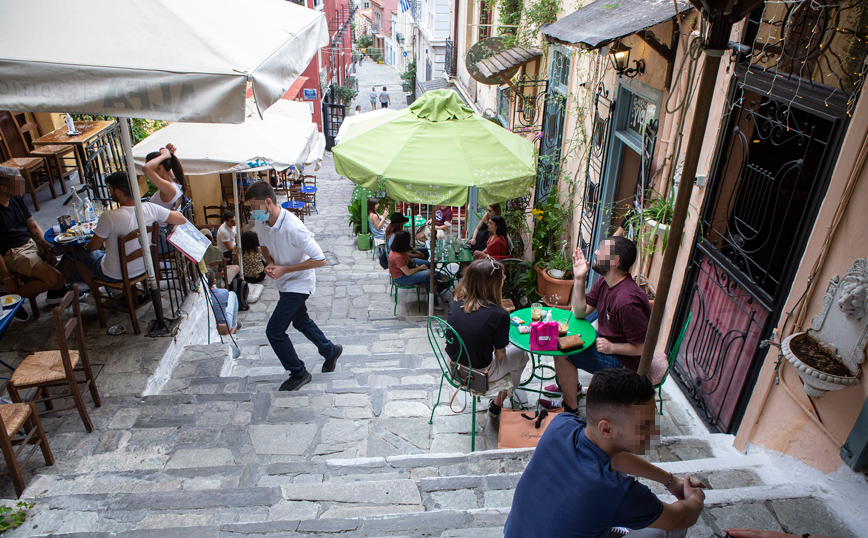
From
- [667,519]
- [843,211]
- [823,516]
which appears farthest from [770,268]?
[667,519]

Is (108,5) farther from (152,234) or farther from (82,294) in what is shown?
(82,294)

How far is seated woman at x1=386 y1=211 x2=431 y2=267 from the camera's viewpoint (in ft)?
25.3

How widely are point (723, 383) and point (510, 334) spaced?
1651 millimetres

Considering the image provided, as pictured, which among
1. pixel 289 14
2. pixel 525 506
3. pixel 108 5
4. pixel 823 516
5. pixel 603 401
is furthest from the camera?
pixel 289 14

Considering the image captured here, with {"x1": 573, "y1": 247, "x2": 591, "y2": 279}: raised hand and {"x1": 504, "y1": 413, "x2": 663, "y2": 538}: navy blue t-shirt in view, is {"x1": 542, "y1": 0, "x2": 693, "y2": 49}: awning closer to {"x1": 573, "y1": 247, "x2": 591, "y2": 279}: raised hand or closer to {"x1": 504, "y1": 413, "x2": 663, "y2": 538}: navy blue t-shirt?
{"x1": 573, "y1": 247, "x2": 591, "y2": 279}: raised hand

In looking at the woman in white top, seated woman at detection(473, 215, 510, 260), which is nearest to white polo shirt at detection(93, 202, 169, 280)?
the woman in white top

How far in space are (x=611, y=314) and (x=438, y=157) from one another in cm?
295

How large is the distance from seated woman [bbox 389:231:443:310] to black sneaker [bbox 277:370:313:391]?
9.25 feet

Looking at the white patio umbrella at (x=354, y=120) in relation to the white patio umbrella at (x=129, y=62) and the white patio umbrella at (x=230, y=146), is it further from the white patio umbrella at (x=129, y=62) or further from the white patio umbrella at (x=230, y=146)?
the white patio umbrella at (x=129, y=62)

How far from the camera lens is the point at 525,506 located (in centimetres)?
220

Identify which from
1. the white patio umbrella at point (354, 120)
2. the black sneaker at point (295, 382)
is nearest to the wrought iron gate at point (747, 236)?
the black sneaker at point (295, 382)

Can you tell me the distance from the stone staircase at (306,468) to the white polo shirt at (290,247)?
0.99 m

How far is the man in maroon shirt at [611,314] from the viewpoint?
3770mm

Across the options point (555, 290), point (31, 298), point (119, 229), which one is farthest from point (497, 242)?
point (31, 298)
